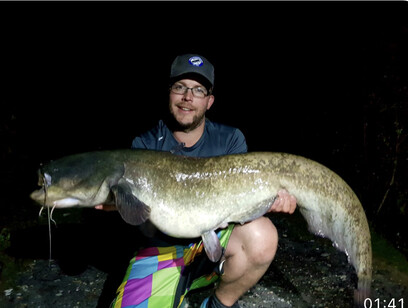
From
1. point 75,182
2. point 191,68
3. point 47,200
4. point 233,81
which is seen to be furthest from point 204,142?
point 233,81

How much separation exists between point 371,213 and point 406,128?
1.24 m

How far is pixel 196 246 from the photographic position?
8.04 ft

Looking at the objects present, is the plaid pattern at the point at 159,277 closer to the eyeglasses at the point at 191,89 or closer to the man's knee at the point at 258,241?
the man's knee at the point at 258,241

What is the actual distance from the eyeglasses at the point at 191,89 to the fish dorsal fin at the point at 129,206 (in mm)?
999

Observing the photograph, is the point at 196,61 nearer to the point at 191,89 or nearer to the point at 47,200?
the point at 191,89

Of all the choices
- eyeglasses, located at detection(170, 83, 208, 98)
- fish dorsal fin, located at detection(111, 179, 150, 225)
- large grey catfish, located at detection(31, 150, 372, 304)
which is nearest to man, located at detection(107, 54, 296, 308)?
eyeglasses, located at detection(170, 83, 208, 98)

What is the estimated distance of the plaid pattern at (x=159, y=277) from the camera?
7.14 ft

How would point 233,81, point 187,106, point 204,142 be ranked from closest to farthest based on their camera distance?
point 187,106 < point 204,142 < point 233,81

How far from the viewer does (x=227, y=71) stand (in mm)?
14164

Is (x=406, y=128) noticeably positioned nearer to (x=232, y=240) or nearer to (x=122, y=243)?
(x=232, y=240)

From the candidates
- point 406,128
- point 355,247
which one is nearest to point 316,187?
point 355,247

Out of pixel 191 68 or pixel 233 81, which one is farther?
pixel 233 81

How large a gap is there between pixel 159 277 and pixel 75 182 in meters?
0.93

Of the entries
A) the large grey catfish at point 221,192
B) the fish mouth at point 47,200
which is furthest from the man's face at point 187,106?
the fish mouth at point 47,200
